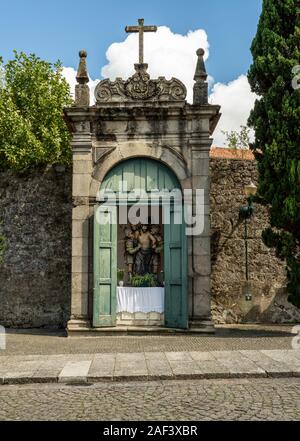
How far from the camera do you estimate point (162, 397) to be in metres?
5.37

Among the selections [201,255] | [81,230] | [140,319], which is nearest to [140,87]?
[81,230]

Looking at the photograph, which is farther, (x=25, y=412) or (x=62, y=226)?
(x=62, y=226)

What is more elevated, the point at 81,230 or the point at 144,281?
the point at 81,230

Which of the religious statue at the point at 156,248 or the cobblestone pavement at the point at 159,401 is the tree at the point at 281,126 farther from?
the cobblestone pavement at the point at 159,401

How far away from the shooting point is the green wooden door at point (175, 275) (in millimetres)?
10062

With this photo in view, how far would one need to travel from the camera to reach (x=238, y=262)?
39.2 ft

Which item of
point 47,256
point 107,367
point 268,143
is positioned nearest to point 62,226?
point 47,256

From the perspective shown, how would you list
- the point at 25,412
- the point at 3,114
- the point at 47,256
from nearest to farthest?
the point at 25,412
the point at 47,256
the point at 3,114

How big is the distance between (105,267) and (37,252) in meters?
2.43

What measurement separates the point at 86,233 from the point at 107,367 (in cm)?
413

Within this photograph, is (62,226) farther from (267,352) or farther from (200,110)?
(267,352)

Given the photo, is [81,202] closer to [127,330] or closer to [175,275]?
[175,275]

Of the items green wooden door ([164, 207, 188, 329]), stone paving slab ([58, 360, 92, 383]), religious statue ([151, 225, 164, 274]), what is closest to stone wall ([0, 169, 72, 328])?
religious statue ([151, 225, 164, 274])

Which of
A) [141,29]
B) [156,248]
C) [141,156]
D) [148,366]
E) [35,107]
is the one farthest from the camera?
[35,107]
